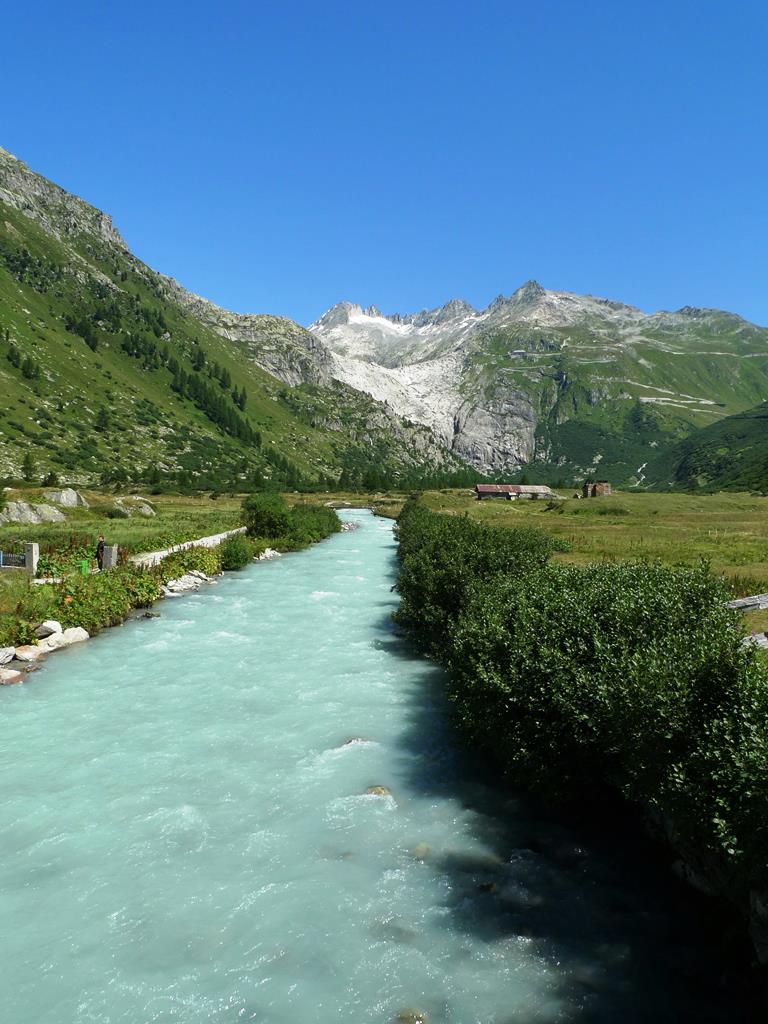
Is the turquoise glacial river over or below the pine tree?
below

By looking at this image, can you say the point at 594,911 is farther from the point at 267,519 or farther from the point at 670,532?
the point at 670,532

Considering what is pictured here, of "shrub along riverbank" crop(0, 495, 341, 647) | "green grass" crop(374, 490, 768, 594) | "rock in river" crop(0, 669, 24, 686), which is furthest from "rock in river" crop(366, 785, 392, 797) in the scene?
"shrub along riverbank" crop(0, 495, 341, 647)

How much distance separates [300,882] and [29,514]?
61.6 m

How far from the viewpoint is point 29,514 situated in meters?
62.1

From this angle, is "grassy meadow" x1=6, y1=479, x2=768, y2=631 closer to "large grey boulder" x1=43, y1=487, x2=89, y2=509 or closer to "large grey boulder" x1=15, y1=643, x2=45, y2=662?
"large grey boulder" x1=43, y1=487, x2=89, y2=509

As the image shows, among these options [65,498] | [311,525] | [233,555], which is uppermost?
[65,498]

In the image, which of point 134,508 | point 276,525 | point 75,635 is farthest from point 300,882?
point 134,508

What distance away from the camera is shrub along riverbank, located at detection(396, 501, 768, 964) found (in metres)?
8.78

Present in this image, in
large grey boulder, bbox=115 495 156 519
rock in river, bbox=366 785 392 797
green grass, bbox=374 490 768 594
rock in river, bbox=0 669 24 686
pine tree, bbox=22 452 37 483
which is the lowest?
rock in river, bbox=0 669 24 686

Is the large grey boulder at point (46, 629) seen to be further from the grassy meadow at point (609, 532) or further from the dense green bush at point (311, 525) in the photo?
the dense green bush at point (311, 525)

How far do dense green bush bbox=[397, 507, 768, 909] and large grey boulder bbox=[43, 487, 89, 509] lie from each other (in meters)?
67.1

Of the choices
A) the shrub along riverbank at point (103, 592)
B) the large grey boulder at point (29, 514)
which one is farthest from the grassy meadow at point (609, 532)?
the large grey boulder at point (29, 514)

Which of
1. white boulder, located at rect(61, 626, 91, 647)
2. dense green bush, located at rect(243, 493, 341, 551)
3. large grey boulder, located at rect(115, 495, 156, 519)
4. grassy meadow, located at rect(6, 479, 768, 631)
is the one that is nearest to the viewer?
white boulder, located at rect(61, 626, 91, 647)

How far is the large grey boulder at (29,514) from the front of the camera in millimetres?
59812
